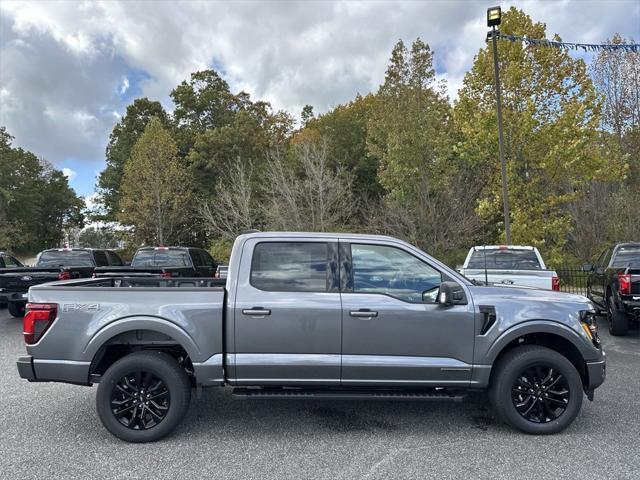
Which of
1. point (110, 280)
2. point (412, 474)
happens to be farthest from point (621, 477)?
point (110, 280)

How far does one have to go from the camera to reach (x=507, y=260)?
9.76m

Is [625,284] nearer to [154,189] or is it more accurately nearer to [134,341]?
[134,341]

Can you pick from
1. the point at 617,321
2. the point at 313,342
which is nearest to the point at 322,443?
the point at 313,342

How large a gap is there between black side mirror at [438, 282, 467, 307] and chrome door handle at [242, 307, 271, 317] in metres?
1.51

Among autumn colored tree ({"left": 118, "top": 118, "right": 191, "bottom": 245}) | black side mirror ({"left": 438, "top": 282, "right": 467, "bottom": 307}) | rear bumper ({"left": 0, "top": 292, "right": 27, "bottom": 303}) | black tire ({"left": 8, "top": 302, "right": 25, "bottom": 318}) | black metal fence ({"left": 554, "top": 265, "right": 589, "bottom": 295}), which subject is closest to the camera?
black side mirror ({"left": 438, "top": 282, "right": 467, "bottom": 307})

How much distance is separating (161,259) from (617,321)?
10.2 meters

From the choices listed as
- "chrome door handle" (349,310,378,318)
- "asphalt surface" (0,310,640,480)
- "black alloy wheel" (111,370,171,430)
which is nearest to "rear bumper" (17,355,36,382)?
"asphalt surface" (0,310,640,480)

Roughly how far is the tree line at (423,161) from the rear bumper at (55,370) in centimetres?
1444

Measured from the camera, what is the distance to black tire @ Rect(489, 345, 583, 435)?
417 centimetres

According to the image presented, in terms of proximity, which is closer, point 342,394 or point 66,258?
point 342,394

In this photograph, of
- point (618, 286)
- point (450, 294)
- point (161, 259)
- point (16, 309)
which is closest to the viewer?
point (450, 294)

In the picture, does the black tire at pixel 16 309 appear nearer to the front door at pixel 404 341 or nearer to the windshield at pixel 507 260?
the front door at pixel 404 341

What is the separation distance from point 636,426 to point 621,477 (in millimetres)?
1212

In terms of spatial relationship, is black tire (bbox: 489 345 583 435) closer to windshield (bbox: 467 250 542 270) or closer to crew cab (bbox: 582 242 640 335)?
crew cab (bbox: 582 242 640 335)
